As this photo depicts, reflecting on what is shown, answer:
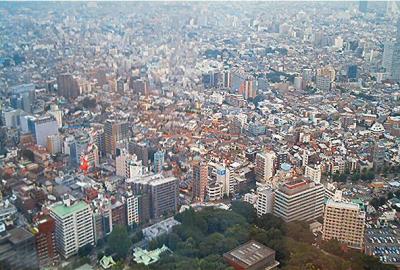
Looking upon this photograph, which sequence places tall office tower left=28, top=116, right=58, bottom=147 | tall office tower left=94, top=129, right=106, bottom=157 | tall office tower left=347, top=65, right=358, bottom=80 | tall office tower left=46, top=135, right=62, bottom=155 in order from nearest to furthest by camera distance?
tall office tower left=46, top=135, right=62, bottom=155, tall office tower left=94, top=129, right=106, bottom=157, tall office tower left=28, top=116, right=58, bottom=147, tall office tower left=347, top=65, right=358, bottom=80

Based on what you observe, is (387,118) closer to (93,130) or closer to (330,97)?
(330,97)

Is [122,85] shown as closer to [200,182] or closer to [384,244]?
[200,182]

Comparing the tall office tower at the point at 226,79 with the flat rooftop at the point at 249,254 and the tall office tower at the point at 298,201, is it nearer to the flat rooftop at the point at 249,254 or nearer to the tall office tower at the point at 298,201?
the tall office tower at the point at 298,201

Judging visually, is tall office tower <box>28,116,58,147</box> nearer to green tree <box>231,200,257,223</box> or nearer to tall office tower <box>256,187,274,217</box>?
green tree <box>231,200,257,223</box>

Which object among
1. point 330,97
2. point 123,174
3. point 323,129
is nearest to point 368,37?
Answer: point 330,97

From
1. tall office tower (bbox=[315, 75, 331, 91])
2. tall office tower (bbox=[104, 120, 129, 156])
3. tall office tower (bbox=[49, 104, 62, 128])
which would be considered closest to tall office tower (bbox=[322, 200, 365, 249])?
tall office tower (bbox=[104, 120, 129, 156])
